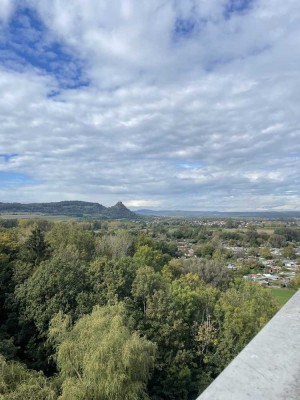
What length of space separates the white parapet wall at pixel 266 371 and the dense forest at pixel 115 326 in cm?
1269

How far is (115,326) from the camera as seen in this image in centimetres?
1445

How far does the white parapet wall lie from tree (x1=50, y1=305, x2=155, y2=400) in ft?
39.4

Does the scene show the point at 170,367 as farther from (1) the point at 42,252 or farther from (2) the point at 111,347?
(1) the point at 42,252

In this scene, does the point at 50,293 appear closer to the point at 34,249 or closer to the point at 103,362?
the point at 34,249

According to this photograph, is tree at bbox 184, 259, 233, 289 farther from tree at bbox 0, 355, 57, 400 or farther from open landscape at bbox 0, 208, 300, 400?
tree at bbox 0, 355, 57, 400

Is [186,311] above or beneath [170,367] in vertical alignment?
above

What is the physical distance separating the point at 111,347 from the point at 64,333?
365cm

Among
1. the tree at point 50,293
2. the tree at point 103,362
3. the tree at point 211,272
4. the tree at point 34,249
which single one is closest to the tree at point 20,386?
the tree at point 103,362

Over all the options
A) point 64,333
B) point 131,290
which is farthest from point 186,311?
point 64,333

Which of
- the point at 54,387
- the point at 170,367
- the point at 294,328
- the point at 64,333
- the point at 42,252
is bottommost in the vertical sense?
the point at 170,367

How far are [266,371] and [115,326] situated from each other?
45.8ft

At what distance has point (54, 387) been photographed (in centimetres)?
1334

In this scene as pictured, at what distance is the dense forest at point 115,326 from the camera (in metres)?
13.4

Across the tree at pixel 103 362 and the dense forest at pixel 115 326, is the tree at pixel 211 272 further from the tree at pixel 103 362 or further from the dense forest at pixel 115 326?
the tree at pixel 103 362
